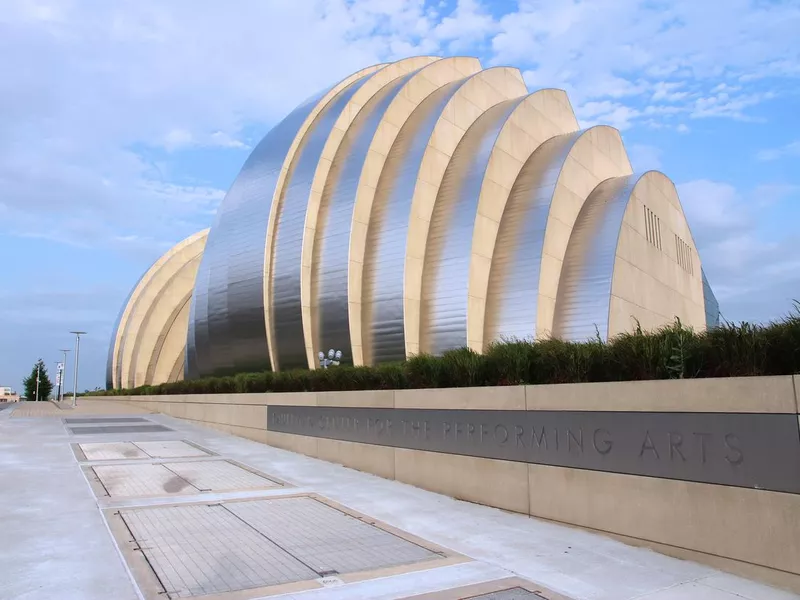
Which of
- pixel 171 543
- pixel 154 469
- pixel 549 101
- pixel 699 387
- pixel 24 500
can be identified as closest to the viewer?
pixel 699 387

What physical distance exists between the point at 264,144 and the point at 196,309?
7.80 meters

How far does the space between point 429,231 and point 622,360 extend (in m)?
14.6

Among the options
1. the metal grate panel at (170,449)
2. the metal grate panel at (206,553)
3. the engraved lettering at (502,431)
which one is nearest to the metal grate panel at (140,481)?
the metal grate panel at (206,553)

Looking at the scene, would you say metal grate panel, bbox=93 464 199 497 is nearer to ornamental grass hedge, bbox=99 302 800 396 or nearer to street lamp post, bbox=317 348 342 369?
ornamental grass hedge, bbox=99 302 800 396

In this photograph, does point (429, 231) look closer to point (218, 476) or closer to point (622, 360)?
point (218, 476)

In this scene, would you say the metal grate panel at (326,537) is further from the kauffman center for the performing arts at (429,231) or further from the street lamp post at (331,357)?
the street lamp post at (331,357)

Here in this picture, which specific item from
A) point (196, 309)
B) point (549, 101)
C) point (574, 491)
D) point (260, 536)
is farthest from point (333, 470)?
point (549, 101)

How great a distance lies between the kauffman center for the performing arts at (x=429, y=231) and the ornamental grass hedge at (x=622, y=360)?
844cm

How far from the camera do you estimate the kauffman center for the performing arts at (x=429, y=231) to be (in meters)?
20.5

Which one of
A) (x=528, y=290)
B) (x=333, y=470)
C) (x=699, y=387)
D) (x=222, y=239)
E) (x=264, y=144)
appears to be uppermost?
(x=264, y=144)

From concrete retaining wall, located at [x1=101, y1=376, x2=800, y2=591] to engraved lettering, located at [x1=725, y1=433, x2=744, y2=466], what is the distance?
0.01 m

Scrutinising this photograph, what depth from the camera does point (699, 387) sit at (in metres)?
6.34

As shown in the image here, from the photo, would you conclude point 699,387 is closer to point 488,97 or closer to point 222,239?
point 488,97

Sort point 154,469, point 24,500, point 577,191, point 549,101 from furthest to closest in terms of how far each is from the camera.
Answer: point 549,101 → point 577,191 → point 154,469 → point 24,500
